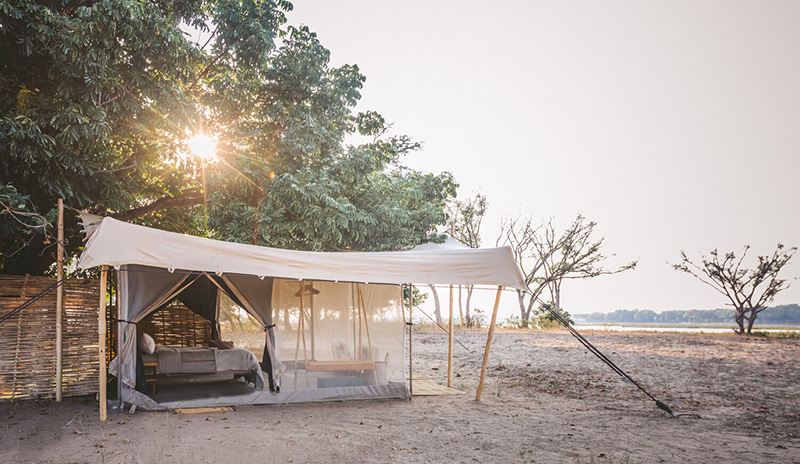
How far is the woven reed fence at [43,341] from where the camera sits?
20.2ft

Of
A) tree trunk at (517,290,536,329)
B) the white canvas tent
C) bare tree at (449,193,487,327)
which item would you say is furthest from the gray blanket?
bare tree at (449,193,487,327)

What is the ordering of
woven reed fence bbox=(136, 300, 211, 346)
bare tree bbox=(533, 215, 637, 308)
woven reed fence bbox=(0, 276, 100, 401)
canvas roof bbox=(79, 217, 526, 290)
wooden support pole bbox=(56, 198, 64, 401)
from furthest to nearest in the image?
bare tree bbox=(533, 215, 637, 308)
woven reed fence bbox=(136, 300, 211, 346)
wooden support pole bbox=(56, 198, 64, 401)
woven reed fence bbox=(0, 276, 100, 401)
canvas roof bbox=(79, 217, 526, 290)

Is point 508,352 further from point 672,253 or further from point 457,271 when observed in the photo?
point 672,253

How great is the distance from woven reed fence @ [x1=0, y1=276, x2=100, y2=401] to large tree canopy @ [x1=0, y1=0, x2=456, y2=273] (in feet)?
2.42

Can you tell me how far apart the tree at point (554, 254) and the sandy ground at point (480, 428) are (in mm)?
13665

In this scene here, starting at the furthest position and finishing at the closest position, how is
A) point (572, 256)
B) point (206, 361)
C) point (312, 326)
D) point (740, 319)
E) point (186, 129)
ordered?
point (572, 256) < point (740, 319) < point (186, 129) < point (206, 361) < point (312, 326)

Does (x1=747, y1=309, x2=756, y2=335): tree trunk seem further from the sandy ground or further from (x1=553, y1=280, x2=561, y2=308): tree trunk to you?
the sandy ground

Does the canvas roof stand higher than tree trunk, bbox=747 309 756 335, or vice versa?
the canvas roof

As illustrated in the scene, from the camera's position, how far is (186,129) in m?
7.46

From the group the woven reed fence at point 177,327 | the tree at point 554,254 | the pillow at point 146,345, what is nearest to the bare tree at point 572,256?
the tree at point 554,254

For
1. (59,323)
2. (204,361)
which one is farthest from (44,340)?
(204,361)

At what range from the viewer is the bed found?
681 cm

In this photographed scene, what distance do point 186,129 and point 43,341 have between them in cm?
314

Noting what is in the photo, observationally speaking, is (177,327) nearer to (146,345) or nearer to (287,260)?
(146,345)
